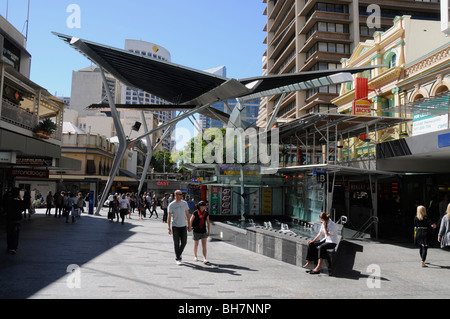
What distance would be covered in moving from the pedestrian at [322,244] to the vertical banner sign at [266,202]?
9.86m

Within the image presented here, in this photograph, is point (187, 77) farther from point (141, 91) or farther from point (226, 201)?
point (141, 91)

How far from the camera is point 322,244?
8.12 m

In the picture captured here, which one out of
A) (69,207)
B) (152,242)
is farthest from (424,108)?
(69,207)

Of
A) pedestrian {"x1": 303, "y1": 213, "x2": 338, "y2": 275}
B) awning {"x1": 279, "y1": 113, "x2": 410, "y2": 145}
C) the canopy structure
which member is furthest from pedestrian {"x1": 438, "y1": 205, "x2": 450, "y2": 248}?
the canopy structure

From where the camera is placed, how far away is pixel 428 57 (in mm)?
21609

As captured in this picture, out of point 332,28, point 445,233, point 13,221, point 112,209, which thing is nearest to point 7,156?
point 13,221

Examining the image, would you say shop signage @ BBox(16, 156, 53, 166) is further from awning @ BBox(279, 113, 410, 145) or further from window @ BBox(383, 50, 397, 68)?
window @ BBox(383, 50, 397, 68)

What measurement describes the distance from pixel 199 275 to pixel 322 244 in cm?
279

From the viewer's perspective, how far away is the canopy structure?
65.1ft

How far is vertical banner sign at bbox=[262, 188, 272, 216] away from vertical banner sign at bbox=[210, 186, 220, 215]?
233 cm

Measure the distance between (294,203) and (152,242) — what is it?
25.2ft

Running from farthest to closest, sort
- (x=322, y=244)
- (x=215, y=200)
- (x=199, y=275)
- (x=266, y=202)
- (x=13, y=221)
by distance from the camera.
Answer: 1. (x=266, y=202)
2. (x=215, y=200)
3. (x=13, y=221)
4. (x=322, y=244)
5. (x=199, y=275)
